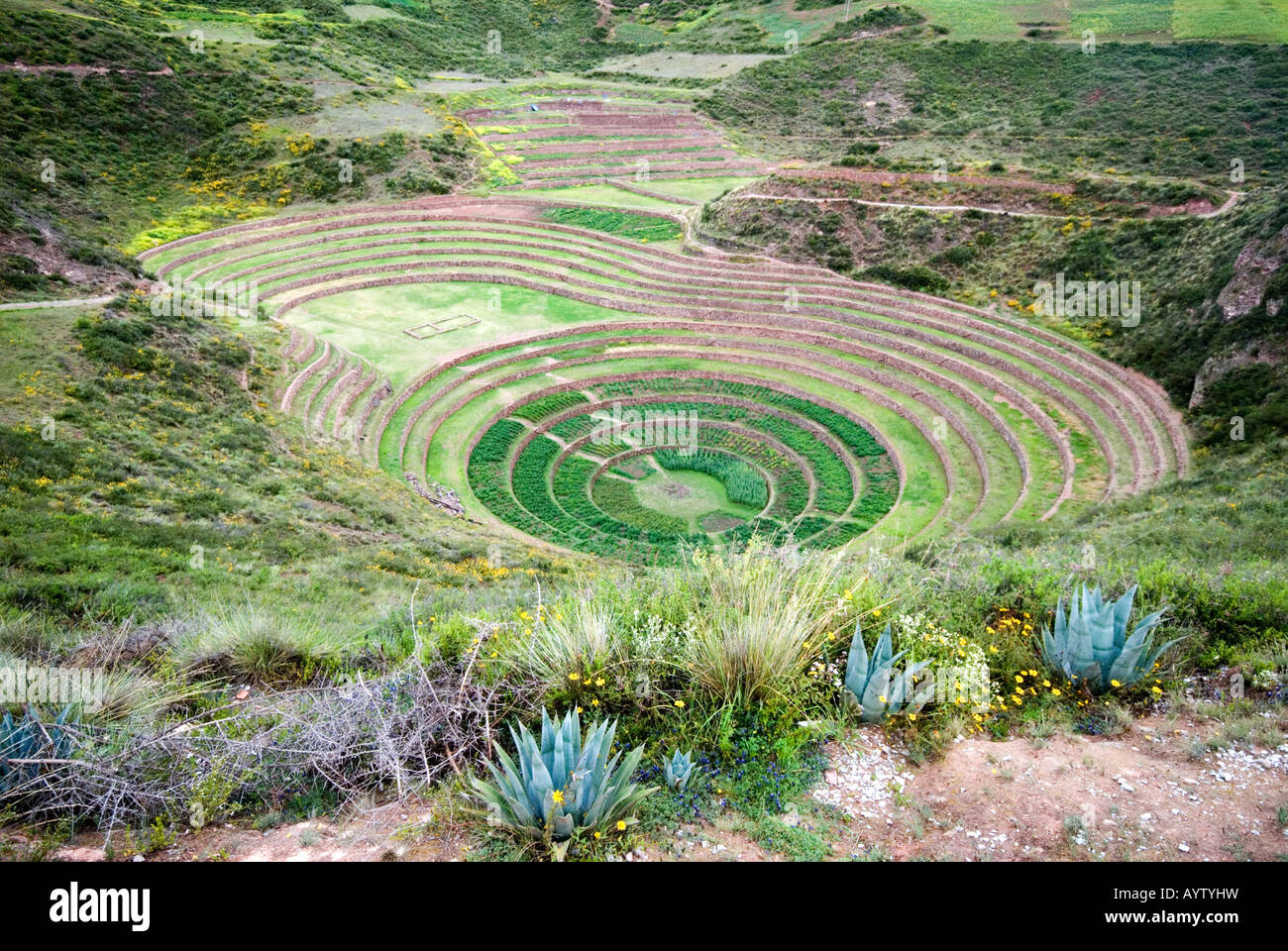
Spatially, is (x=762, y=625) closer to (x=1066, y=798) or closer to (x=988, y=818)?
(x=988, y=818)

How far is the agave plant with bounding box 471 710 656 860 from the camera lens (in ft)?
15.5

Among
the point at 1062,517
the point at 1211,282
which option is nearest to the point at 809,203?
the point at 1211,282

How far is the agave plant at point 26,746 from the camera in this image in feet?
17.5

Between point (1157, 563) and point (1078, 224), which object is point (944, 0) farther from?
point (1157, 563)

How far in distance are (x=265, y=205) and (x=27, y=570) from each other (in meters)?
34.1

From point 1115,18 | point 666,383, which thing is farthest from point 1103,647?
point 1115,18

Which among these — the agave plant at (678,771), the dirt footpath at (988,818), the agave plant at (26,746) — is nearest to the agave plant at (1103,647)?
the dirt footpath at (988,818)

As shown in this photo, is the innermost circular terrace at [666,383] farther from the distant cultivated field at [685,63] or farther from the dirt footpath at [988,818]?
the distant cultivated field at [685,63]

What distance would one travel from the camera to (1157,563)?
8875 millimetres

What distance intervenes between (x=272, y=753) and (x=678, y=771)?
3114mm

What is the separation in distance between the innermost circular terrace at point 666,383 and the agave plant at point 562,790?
15815 millimetres

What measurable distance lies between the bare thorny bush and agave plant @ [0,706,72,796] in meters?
0.02

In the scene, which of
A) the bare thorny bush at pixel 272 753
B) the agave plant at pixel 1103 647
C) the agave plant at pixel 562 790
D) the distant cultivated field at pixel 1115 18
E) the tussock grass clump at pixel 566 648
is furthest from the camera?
the distant cultivated field at pixel 1115 18

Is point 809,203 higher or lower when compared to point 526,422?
higher
